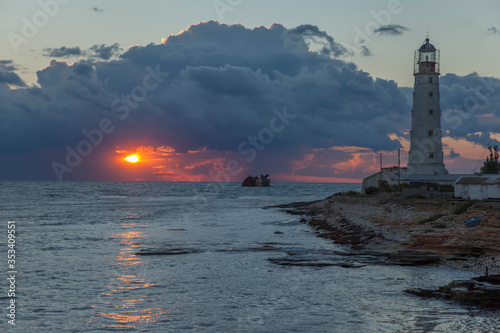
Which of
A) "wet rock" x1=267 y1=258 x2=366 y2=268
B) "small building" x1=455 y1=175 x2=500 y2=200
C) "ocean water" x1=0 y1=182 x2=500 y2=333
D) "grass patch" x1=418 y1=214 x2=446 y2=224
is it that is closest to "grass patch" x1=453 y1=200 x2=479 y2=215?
"grass patch" x1=418 y1=214 x2=446 y2=224

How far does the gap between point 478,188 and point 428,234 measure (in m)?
17.9

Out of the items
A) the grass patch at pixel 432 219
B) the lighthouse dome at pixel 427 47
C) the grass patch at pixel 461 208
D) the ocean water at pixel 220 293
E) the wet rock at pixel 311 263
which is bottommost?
the ocean water at pixel 220 293

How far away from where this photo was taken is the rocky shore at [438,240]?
57.4 feet

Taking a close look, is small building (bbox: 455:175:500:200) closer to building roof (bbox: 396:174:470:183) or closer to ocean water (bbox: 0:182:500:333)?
building roof (bbox: 396:174:470:183)

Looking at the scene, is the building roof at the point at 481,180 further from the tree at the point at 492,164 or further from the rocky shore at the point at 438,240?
the tree at the point at 492,164

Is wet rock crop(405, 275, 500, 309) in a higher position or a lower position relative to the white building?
lower

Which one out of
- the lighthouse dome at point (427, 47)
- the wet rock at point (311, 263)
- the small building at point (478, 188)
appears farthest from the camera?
the lighthouse dome at point (427, 47)

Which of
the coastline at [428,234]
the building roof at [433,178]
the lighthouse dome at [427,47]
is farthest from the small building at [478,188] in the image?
the lighthouse dome at [427,47]

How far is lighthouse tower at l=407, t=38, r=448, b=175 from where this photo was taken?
6228 centimetres

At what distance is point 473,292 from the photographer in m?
16.7

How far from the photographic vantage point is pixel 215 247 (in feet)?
109

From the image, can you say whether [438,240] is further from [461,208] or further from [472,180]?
[472,180]

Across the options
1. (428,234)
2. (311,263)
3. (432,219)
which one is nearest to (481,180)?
(432,219)

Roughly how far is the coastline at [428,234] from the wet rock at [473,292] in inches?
156
